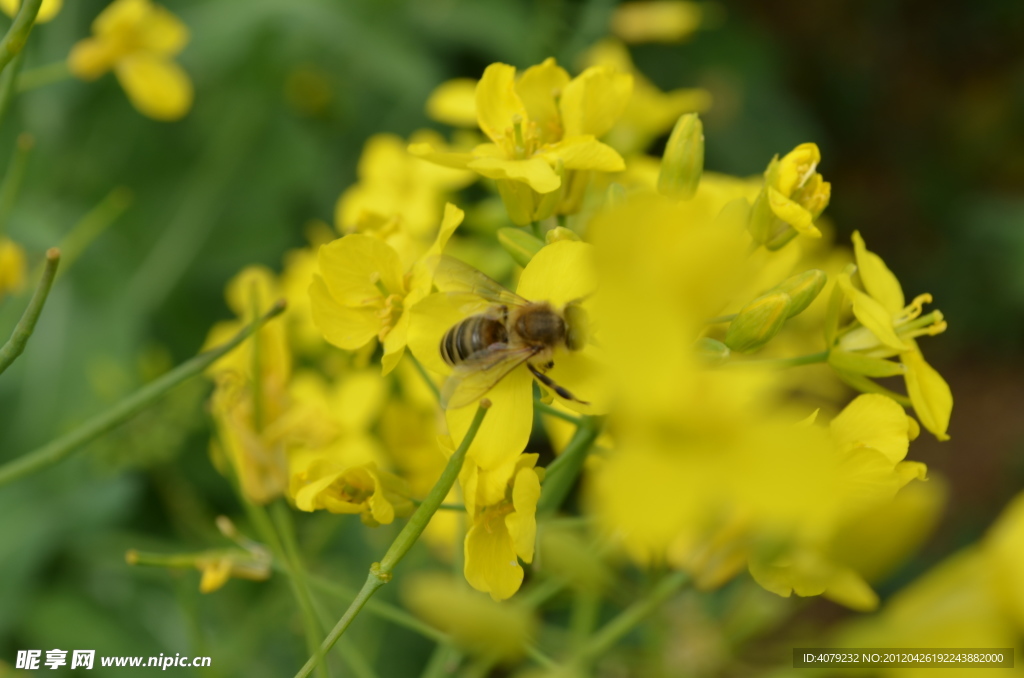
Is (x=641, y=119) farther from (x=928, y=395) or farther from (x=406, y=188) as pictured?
(x=928, y=395)

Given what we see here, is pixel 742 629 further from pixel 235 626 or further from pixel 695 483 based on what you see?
pixel 235 626

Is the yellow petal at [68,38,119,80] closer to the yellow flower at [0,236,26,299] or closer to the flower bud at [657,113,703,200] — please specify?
the yellow flower at [0,236,26,299]

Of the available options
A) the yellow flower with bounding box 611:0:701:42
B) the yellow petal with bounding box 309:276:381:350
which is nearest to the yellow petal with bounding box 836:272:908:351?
the yellow petal with bounding box 309:276:381:350

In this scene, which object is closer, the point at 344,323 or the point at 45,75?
the point at 344,323

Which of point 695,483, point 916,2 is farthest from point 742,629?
point 916,2

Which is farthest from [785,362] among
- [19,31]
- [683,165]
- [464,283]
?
[19,31]

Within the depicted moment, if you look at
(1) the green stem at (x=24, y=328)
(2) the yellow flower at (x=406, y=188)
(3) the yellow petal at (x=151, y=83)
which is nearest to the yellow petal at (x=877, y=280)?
(2) the yellow flower at (x=406, y=188)
